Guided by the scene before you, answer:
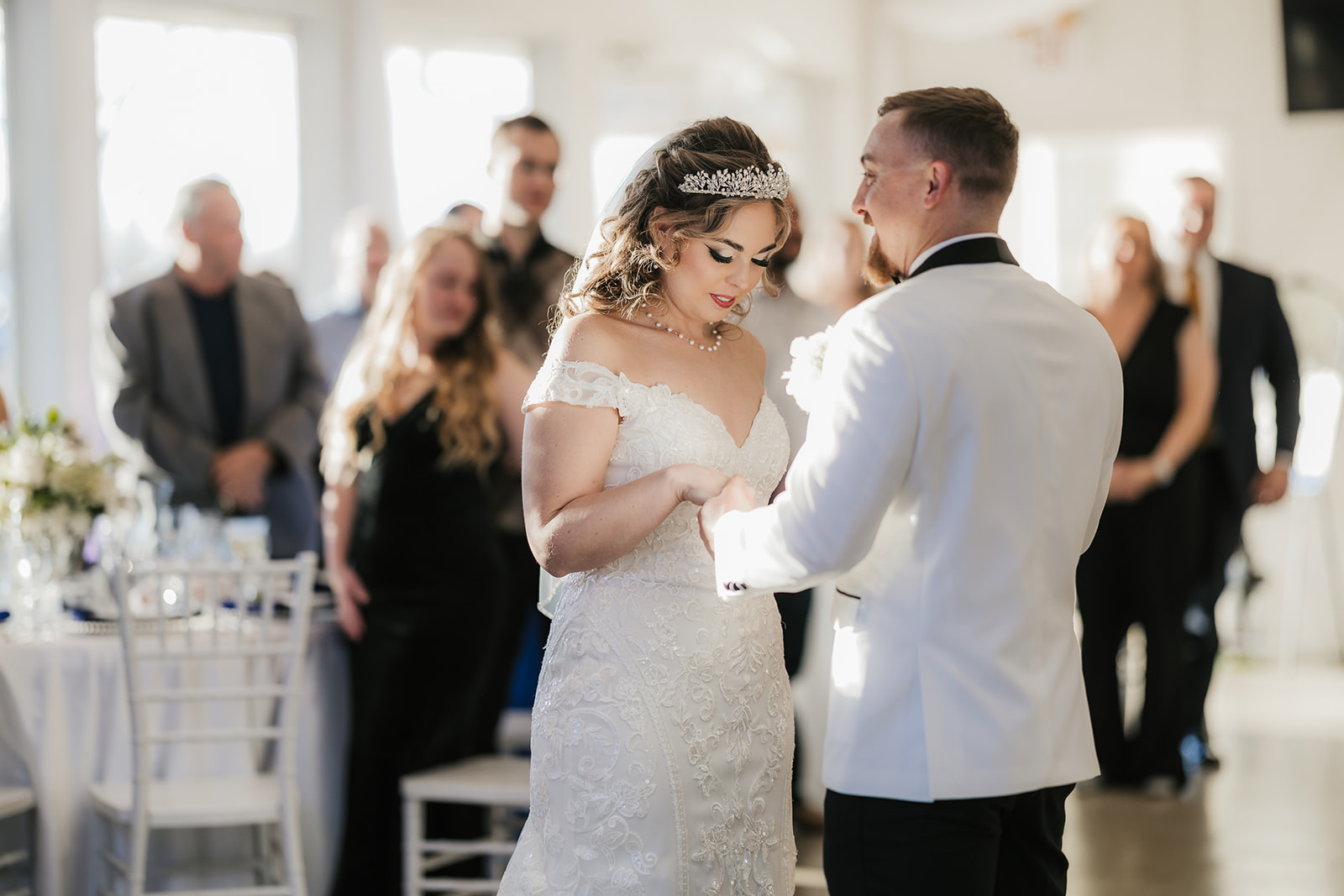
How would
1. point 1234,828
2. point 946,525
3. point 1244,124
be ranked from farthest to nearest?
1. point 1244,124
2. point 1234,828
3. point 946,525

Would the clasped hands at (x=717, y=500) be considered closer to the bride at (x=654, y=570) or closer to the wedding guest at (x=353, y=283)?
the bride at (x=654, y=570)

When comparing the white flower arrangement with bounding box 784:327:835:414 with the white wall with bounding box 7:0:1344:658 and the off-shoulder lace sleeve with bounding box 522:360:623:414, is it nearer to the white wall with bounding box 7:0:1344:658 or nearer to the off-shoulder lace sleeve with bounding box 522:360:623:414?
the off-shoulder lace sleeve with bounding box 522:360:623:414

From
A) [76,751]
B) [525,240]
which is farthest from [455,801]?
[525,240]

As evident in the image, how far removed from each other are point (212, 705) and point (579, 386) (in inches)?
78.3

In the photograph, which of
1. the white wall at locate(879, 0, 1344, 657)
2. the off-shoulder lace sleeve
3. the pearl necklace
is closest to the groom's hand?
the off-shoulder lace sleeve

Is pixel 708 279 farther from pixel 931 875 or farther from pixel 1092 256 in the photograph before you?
pixel 1092 256

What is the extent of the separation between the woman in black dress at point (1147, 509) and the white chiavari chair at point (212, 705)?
2.99 metres

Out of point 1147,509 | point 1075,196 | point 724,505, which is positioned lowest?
point 1147,509

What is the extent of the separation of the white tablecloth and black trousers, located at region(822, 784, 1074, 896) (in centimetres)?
214

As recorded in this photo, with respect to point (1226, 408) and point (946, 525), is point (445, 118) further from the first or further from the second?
point (946, 525)

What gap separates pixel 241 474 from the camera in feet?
13.9

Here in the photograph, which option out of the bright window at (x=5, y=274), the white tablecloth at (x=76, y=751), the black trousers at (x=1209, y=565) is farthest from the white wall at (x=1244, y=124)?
the white tablecloth at (x=76, y=751)

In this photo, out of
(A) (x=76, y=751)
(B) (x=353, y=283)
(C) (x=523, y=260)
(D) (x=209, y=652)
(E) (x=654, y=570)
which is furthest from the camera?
(B) (x=353, y=283)

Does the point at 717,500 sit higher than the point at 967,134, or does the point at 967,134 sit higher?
the point at 967,134
